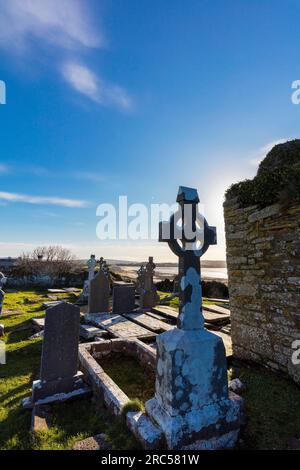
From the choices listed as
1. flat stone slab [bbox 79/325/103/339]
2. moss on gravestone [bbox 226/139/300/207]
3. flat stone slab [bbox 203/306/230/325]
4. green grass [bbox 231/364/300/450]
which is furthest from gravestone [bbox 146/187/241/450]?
flat stone slab [bbox 203/306/230/325]

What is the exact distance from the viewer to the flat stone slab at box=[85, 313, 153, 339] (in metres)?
7.50

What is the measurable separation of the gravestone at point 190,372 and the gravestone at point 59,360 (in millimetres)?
1940

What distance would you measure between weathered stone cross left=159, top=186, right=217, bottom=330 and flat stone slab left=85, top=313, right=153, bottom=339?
14.9 feet

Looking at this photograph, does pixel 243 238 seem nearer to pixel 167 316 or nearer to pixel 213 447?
pixel 213 447

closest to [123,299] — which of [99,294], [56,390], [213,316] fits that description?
[99,294]

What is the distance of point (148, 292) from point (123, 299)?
1.49 meters

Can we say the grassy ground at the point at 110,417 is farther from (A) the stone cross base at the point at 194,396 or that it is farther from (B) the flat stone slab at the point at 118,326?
(B) the flat stone slab at the point at 118,326

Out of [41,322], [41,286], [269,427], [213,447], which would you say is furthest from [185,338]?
[41,286]

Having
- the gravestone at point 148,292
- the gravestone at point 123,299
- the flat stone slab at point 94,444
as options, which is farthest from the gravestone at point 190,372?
the gravestone at point 148,292

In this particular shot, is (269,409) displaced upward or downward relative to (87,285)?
downward

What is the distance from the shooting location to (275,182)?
17.2ft

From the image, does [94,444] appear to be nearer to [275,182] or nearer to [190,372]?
[190,372]

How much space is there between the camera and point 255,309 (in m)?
5.48
